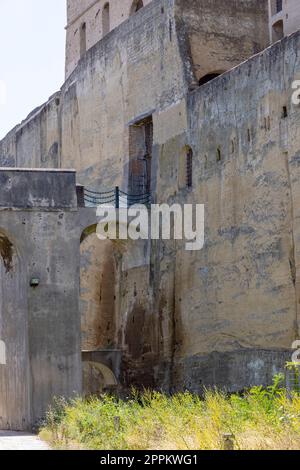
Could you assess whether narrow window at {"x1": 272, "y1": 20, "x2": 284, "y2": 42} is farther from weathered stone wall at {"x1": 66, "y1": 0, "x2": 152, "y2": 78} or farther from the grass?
the grass

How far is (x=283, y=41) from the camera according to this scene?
2152cm

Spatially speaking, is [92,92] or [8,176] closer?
[8,176]

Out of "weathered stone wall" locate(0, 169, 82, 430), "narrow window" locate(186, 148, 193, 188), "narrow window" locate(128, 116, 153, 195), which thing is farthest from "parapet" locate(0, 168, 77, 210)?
"narrow window" locate(128, 116, 153, 195)

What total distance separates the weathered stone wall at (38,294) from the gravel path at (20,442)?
1402 millimetres

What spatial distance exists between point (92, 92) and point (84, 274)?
4892mm

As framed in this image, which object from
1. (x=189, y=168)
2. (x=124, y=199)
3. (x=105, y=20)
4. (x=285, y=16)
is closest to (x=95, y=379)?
(x=124, y=199)

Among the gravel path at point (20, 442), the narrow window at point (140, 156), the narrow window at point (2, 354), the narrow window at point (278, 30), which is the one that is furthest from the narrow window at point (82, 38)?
the gravel path at point (20, 442)

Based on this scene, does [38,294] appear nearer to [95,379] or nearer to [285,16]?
[95,379]

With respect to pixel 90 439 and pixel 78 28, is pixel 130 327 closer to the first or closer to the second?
pixel 90 439

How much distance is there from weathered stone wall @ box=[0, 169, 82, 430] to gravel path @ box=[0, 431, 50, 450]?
4.60 ft

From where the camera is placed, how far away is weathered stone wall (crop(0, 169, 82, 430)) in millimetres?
20906

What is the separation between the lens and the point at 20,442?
16.5 m
